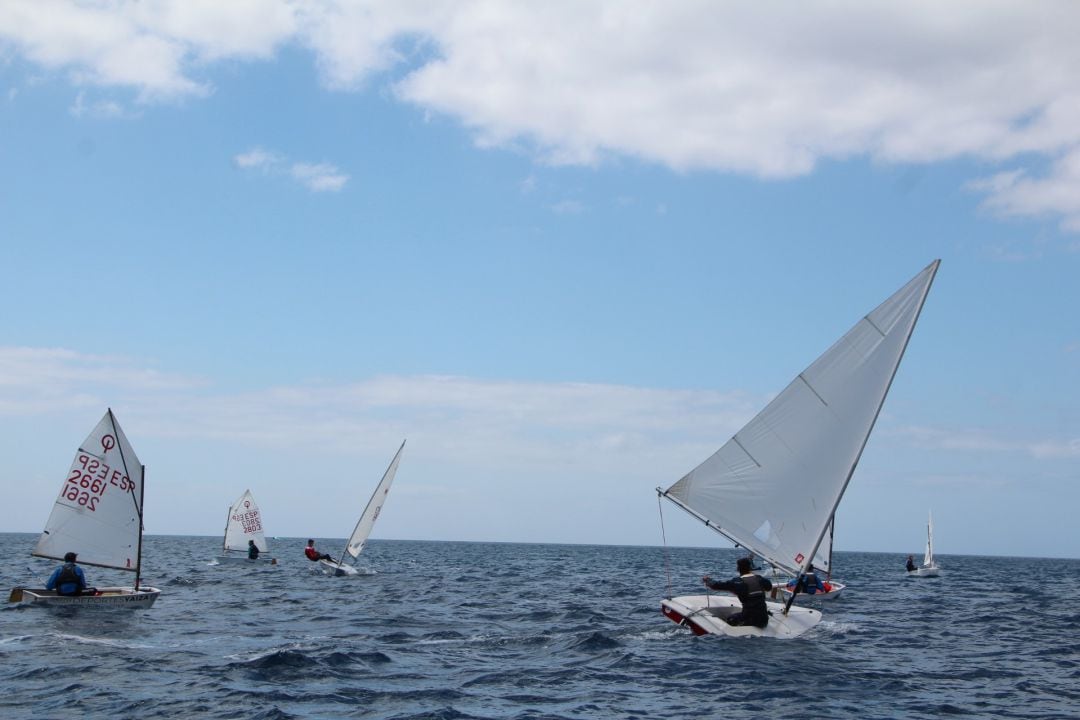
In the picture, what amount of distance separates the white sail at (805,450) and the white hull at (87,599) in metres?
15.4

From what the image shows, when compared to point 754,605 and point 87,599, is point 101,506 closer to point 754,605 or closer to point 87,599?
point 87,599

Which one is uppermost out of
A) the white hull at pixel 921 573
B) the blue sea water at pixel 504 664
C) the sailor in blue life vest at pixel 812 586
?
the sailor in blue life vest at pixel 812 586

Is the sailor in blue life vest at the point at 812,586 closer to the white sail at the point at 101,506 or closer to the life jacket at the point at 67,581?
the white sail at the point at 101,506

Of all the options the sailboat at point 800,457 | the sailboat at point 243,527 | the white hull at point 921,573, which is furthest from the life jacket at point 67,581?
the white hull at point 921,573

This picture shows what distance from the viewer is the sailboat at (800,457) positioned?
20.2 meters

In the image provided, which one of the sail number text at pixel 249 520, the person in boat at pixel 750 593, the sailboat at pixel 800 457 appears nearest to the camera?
the person in boat at pixel 750 593

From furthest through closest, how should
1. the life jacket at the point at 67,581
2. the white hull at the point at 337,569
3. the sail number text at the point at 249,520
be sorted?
the sail number text at the point at 249,520 → the white hull at the point at 337,569 → the life jacket at the point at 67,581

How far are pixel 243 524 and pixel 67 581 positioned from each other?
38507 mm

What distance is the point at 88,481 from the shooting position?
86.2 ft

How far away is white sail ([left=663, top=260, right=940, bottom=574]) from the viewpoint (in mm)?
20172

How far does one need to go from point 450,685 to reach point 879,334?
468 inches

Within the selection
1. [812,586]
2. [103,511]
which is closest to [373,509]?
[103,511]

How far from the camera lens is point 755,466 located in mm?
20703

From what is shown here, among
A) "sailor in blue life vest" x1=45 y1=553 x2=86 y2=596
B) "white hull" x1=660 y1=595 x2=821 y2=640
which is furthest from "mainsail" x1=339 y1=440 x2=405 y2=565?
"white hull" x1=660 y1=595 x2=821 y2=640
